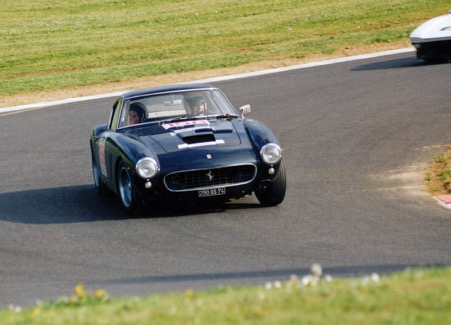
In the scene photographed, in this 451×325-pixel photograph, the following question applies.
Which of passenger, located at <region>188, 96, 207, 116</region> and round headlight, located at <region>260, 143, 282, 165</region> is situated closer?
round headlight, located at <region>260, 143, 282, 165</region>

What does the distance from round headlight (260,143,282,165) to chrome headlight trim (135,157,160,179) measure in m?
1.15

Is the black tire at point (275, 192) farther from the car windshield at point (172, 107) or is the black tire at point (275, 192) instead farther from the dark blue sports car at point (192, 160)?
the car windshield at point (172, 107)

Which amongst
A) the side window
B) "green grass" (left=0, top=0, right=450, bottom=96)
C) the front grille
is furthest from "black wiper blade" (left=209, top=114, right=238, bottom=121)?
"green grass" (left=0, top=0, right=450, bottom=96)

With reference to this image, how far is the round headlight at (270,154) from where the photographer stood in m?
11.1

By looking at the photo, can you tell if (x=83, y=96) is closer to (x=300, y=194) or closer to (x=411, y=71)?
(x=411, y=71)

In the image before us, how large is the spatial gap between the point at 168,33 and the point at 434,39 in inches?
613

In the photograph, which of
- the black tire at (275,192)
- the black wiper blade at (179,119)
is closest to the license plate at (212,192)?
the black tire at (275,192)

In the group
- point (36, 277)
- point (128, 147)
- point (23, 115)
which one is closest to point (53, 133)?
point (23, 115)

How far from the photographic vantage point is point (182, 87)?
12.8 meters

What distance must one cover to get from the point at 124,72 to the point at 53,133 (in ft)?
27.9

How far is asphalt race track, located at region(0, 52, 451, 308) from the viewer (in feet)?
28.0

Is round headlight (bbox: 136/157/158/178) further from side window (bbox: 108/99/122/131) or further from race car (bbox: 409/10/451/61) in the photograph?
race car (bbox: 409/10/451/61)

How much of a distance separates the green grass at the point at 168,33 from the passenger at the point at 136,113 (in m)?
12.5

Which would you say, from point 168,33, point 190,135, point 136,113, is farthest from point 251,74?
point 190,135
